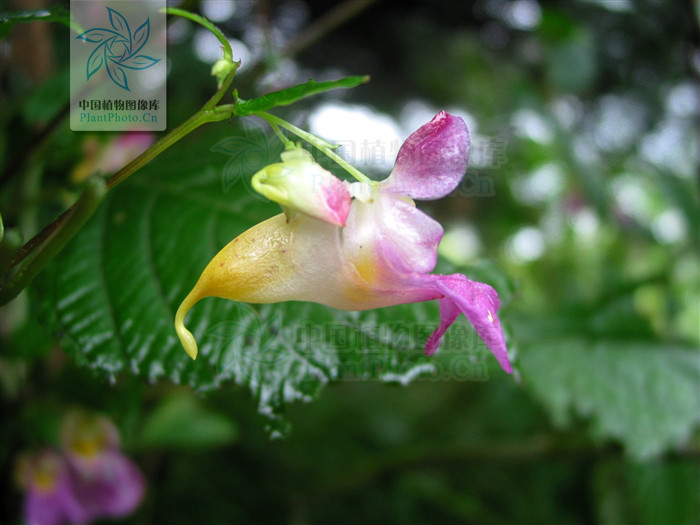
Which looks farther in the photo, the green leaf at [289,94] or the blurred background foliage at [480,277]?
the blurred background foliage at [480,277]

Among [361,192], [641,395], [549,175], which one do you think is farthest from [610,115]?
[361,192]

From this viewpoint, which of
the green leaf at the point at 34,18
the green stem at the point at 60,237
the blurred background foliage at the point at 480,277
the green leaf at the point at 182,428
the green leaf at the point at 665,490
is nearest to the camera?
the green stem at the point at 60,237

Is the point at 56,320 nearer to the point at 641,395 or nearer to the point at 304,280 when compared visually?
the point at 304,280

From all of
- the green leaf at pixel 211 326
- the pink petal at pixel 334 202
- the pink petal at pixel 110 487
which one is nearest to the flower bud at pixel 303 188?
the pink petal at pixel 334 202

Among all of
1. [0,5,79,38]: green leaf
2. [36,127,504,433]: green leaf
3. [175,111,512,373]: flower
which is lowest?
[36,127,504,433]: green leaf

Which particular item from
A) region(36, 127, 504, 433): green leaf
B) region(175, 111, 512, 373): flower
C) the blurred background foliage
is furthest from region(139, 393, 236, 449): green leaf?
region(175, 111, 512, 373): flower

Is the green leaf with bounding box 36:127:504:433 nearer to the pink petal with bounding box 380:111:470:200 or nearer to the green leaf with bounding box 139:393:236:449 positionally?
the pink petal with bounding box 380:111:470:200

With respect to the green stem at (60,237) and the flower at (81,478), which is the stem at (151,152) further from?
the flower at (81,478)
